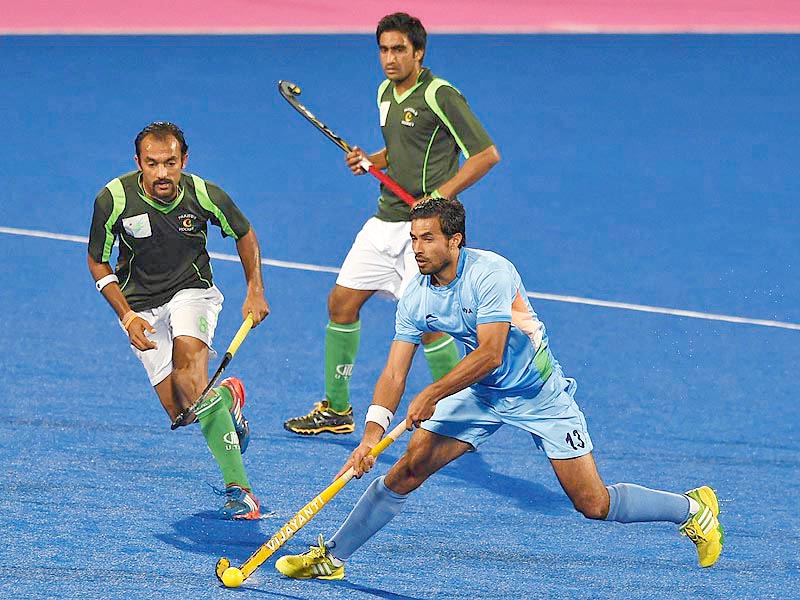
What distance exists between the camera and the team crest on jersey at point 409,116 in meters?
8.60

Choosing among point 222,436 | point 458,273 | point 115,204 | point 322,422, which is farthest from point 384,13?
point 458,273

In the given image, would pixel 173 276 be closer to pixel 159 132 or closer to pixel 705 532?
pixel 159 132

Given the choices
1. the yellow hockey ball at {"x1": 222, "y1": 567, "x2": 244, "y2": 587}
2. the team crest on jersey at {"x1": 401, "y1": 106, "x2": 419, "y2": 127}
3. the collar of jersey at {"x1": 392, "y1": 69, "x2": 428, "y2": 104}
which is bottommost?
the yellow hockey ball at {"x1": 222, "y1": 567, "x2": 244, "y2": 587}

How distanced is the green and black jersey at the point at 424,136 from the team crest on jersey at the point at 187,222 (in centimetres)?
159

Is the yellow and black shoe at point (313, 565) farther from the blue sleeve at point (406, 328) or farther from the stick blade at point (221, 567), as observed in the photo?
the blue sleeve at point (406, 328)

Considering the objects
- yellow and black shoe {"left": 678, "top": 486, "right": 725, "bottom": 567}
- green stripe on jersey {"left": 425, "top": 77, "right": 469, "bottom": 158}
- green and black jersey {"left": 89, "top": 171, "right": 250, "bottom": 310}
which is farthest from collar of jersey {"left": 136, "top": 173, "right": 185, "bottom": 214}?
yellow and black shoe {"left": 678, "top": 486, "right": 725, "bottom": 567}

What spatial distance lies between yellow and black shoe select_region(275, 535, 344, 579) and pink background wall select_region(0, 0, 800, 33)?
14453 mm

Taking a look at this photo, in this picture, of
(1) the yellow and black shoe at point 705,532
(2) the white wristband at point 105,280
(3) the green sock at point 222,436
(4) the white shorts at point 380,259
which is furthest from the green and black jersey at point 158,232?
(1) the yellow and black shoe at point 705,532

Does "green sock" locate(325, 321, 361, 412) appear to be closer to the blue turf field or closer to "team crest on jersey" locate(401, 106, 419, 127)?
the blue turf field

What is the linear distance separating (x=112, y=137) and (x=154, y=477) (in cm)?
825

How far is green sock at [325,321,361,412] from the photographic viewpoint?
346 inches

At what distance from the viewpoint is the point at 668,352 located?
10453 mm

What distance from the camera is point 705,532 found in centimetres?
686

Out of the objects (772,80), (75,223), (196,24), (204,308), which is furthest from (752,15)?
(204,308)
